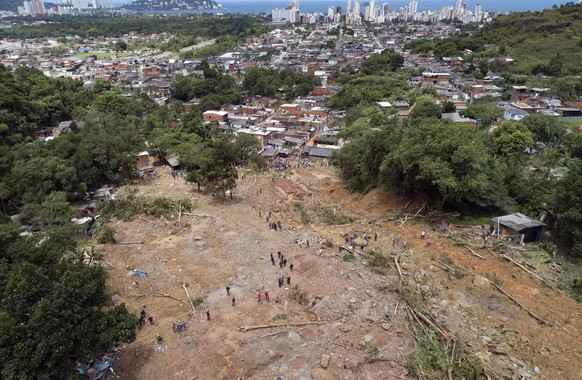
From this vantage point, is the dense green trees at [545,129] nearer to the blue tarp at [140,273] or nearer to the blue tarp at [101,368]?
the blue tarp at [140,273]

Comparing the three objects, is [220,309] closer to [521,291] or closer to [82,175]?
[521,291]

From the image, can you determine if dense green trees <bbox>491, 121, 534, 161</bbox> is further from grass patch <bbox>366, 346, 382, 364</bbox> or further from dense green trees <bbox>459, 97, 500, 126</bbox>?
grass patch <bbox>366, 346, 382, 364</bbox>

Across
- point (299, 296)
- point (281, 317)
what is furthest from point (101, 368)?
point (299, 296)

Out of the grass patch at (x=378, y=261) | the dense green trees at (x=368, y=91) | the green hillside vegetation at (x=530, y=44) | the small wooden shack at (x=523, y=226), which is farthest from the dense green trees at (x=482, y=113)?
the grass patch at (x=378, y=261)

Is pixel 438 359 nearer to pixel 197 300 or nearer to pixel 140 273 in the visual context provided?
pixel 197 300

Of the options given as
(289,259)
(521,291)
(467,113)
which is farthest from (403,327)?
(467,113)

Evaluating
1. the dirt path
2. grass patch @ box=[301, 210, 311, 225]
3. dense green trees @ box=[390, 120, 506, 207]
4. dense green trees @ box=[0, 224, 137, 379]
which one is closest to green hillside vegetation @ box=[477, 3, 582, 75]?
dense green trees @ box=[390, 120, 506, 207]
